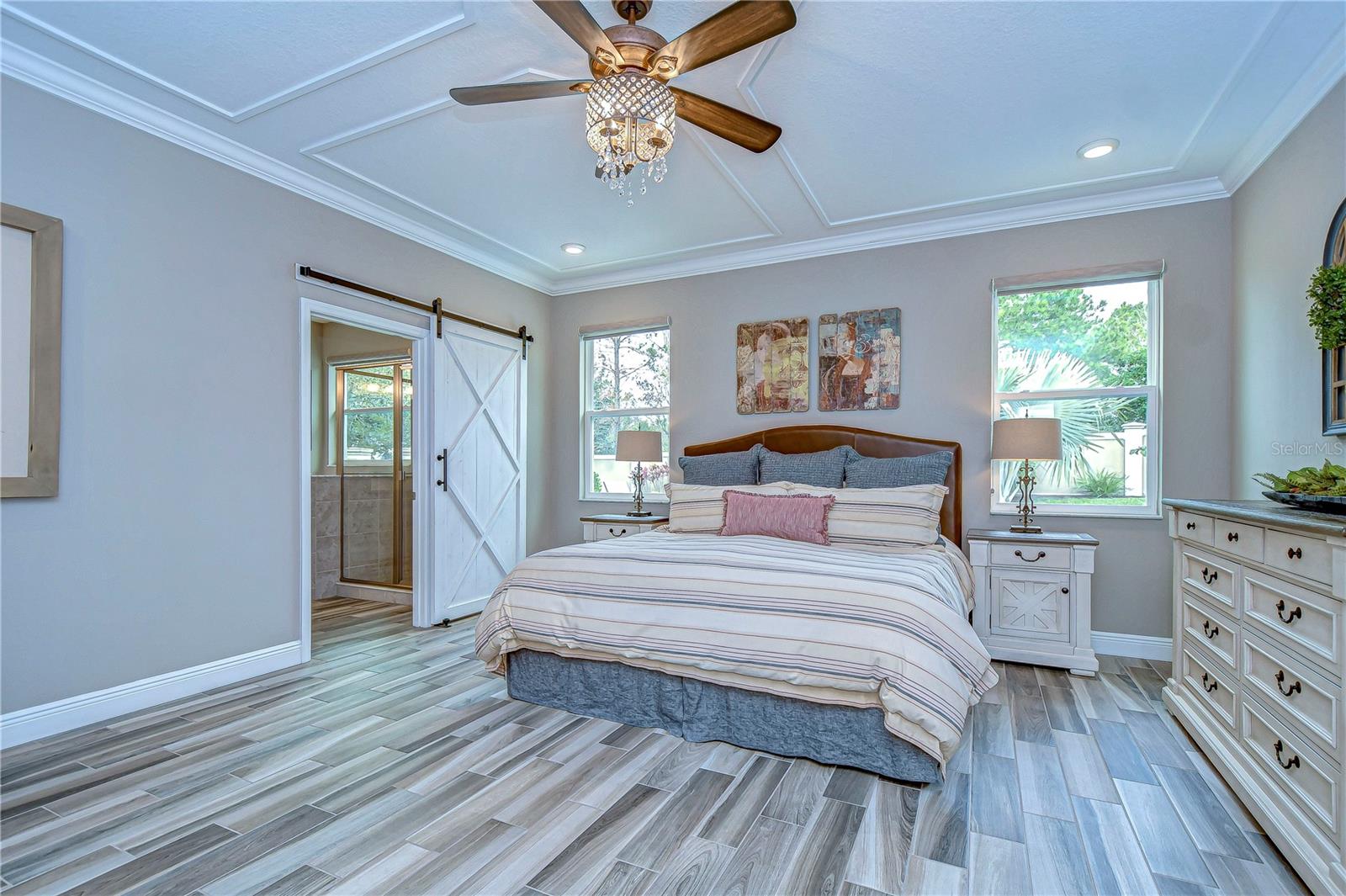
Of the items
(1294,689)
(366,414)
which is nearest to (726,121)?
(1294,689)

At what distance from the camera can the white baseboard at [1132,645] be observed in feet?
11.9

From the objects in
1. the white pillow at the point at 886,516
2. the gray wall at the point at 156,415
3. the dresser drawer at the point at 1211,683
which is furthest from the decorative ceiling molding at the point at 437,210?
the dresser drawer at the point at 1211,683

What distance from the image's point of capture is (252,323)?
3316 mm

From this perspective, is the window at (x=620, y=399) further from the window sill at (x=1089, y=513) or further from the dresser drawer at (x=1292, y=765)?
the dresser drawer at (x=1292, y=765)

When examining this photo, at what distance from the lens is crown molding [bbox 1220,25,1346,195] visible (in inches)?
93.5

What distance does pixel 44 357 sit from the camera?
8.33 feet

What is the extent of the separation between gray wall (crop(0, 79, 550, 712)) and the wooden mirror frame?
54 mm

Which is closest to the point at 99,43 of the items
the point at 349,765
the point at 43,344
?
the point at 43,344

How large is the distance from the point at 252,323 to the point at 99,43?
1.28 metres

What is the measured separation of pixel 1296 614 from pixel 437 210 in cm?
444

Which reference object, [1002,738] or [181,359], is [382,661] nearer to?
[181,359]

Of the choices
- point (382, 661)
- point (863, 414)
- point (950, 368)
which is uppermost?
point (950, 368)

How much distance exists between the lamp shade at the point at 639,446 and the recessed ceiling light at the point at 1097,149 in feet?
10.2

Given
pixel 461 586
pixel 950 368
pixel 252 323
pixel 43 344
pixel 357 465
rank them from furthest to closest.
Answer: pixel 357 465 → pixel 461 586 → pixel 950 368 → pixel 252 323 → pixel 43 344
